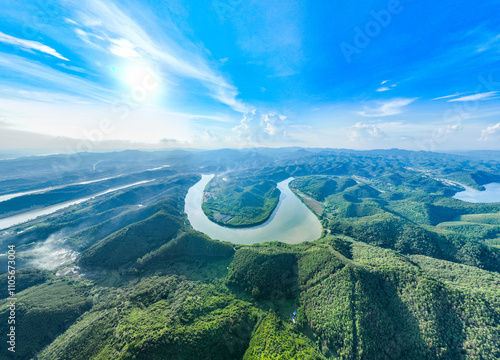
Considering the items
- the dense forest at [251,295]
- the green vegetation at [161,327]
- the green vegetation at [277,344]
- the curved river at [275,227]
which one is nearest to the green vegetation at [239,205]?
the curved river at [275,227]

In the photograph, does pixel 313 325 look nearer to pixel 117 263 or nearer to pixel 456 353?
pixel 456 353

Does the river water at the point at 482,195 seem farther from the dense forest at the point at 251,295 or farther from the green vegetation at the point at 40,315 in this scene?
the green vegetation at the point at 40,315

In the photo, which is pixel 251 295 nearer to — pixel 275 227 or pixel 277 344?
pixel 277 344

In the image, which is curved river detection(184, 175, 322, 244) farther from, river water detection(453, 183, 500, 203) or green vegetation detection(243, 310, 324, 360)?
river water detection(453, 183, 500, 203)

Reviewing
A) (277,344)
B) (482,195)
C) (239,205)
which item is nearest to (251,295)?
(277,344)

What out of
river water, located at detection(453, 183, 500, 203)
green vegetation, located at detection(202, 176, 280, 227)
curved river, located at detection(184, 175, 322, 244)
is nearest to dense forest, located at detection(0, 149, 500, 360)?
curved river, located at detection(184, 175, 322, 244)

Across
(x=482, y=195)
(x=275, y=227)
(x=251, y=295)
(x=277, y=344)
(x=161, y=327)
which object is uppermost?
(x=161, y=327)
